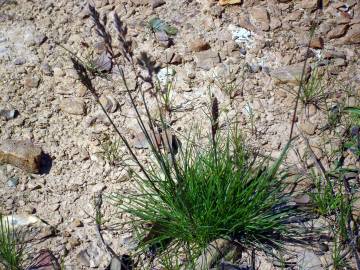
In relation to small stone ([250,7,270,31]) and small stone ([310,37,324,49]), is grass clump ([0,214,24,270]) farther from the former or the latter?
small stone ([310,37,324,49])

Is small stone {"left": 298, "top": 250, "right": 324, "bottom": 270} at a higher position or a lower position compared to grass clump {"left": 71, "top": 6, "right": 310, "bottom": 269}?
lower

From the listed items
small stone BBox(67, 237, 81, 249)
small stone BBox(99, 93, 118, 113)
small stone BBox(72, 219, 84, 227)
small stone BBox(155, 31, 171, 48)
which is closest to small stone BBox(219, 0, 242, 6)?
small stone BBox(155, 31, 171, 48)

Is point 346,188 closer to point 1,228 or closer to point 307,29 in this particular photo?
point 307,29

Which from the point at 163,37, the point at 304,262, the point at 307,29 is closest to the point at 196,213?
the point at 304,262

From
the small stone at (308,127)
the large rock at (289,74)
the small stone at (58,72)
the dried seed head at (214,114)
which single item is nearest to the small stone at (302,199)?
the small stone at (308,127)

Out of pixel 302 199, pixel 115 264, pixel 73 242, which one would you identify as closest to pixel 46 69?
pixel 73 242

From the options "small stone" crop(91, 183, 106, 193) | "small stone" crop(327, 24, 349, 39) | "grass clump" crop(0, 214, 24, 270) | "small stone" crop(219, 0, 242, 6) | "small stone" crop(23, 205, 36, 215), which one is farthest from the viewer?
"small stone" crop(219, 0, 242, 6)

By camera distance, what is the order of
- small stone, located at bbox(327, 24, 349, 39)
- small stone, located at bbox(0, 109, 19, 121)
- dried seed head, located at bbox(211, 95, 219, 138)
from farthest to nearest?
small stone, located at bbox(327, 24, 349, 39)
small stone, located at bbox(0, 109, 19, 121)
dried seed head, located at bbox(211, 95, 219, 138)
